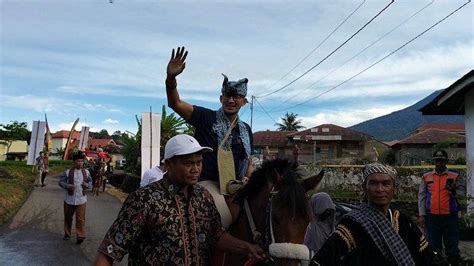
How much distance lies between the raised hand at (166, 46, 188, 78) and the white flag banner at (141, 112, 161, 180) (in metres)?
11.2

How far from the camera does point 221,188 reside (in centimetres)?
425

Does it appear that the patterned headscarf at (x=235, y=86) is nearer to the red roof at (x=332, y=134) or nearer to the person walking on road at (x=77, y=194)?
the person walking on road at (x=77, y=194)

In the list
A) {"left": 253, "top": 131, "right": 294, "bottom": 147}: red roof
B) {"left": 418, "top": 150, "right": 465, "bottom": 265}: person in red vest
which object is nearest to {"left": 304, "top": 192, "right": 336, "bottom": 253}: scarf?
{"left": 418, "top": 150, "right": 465, "bottom": 265}: person in red vest

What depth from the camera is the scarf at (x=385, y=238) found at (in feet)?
11.0

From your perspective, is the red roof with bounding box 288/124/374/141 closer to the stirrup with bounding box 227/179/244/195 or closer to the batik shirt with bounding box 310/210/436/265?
the stirrup with bounding box 227/179/244/195

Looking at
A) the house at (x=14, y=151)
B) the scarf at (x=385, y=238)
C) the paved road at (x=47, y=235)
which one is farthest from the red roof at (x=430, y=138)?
the house at (x=14, y=151)

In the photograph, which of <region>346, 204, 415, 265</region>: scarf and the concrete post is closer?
<region>346, 204, 415, 265</region>: scarf

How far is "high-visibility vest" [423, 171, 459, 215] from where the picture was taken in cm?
858

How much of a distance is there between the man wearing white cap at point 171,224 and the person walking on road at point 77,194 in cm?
858

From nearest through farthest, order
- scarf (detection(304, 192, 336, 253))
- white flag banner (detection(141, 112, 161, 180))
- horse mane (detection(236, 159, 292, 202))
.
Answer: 1. horse mane (detection(236, 159, 292, 202))
2. scarf (detection(304, 192, 336, 253))
3. white flag banner (detection(141, 112, 161, 180))

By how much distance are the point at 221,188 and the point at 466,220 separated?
30.7 feet

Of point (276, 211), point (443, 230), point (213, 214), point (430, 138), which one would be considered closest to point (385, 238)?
point (276, 211)

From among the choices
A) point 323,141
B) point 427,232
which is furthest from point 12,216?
point 323,141

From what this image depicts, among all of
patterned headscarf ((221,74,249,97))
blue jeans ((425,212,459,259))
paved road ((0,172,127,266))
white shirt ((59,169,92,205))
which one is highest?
patterned headscarf ((221,74,249,97))
